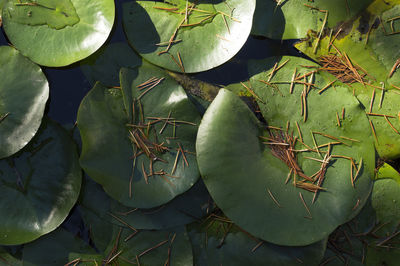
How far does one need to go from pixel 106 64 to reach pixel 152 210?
0.81 m

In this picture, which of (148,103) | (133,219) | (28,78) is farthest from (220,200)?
(28,78)

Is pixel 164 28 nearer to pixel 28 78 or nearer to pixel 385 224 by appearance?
pixel 28 78

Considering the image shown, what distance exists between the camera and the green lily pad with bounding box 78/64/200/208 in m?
1.56

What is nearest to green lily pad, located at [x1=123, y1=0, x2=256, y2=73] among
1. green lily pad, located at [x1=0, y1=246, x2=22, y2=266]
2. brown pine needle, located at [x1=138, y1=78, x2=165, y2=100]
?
brown pine needle, located at [x1=138, y1=78, x2=165, y2=100]

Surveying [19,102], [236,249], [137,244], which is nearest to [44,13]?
[19,102]

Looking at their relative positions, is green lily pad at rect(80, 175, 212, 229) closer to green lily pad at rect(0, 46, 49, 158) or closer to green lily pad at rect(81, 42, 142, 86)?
green lily pad at rect(0, 46, 49, 158)

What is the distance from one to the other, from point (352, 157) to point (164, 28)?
1.16 metres

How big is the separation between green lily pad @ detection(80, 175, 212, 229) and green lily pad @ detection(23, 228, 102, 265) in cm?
18

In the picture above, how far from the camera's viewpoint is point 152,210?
1.67 metres

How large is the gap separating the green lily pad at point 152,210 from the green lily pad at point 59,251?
18 cm

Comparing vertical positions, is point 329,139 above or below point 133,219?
above

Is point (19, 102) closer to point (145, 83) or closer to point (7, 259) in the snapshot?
point (145, 83)

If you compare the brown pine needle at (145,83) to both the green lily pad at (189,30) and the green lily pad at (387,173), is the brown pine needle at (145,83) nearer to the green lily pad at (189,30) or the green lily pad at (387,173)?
the green lily pad at (189,30)

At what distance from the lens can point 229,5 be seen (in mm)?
1689
